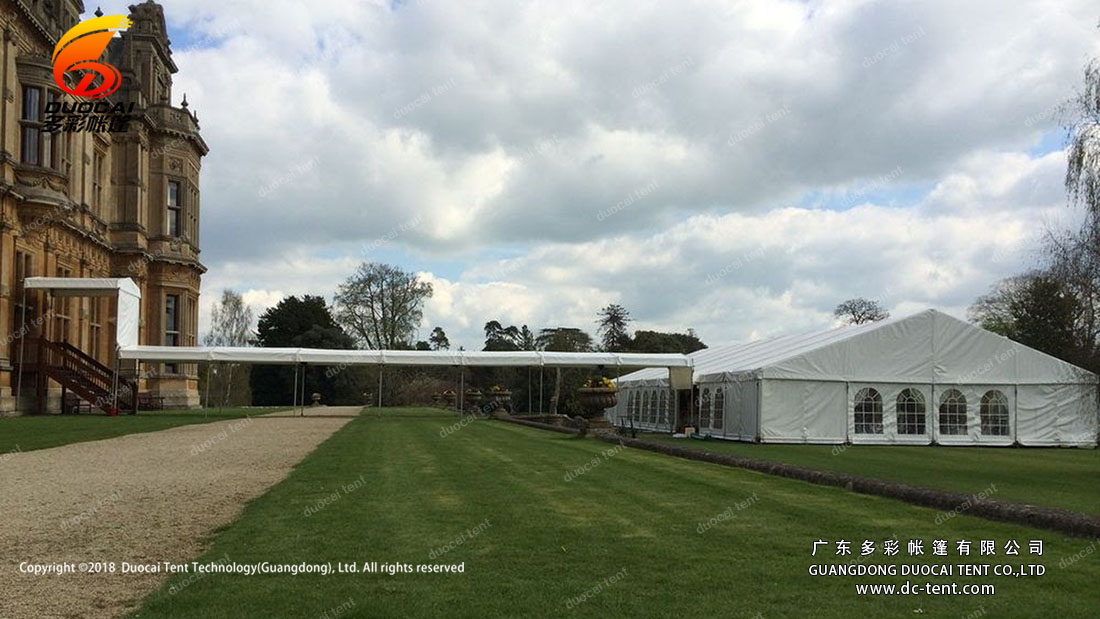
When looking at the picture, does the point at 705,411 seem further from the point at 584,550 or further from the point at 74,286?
the point at 584,550

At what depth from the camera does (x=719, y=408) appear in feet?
81.4

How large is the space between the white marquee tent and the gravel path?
11.8 m

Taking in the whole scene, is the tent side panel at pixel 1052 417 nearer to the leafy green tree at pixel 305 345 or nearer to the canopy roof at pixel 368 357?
the canopy roof at pixel 368 357

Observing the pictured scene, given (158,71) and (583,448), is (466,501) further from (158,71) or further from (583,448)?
(158,71)

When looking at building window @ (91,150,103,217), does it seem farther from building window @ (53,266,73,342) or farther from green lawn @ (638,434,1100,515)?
green lawn @ (638,434,1100,515)

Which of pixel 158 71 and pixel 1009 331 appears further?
pixel 1009 331

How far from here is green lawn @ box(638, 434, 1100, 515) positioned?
10672 mm

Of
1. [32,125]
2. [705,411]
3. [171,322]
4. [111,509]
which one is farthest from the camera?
[171,322]

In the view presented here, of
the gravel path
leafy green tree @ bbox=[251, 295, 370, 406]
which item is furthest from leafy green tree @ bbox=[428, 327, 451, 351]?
the gravel path

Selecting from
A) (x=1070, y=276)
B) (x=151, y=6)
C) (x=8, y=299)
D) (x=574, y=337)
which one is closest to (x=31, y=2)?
(x=8, y=299)

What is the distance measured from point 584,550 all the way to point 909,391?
19.2m

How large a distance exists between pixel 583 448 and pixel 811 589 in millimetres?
11721

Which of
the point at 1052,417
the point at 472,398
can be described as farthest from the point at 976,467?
the point at 472,398

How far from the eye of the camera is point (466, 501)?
28.7 feet
